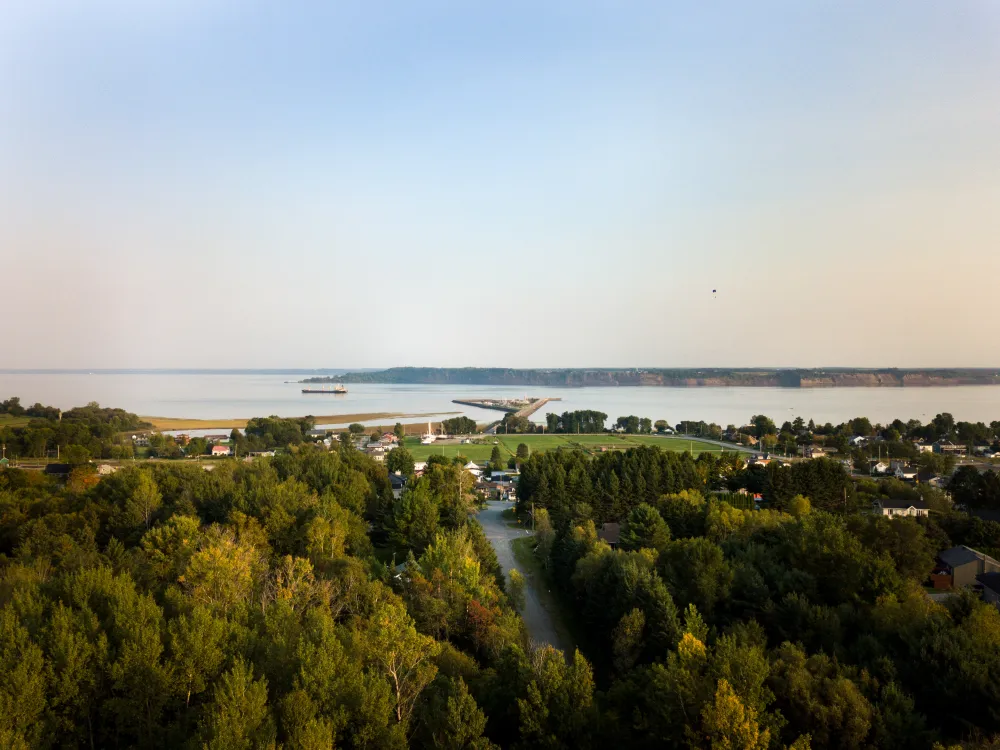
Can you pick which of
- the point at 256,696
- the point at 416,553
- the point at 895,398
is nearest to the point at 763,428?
the point at 416,553

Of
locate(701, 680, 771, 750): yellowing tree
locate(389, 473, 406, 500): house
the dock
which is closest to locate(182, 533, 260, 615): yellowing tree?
locate(701, 680, 771, 750): yellowing tree

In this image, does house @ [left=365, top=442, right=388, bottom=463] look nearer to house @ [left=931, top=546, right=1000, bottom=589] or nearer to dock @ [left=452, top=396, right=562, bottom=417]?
house @ [left=931, top=546, right=1000, bottom=589]

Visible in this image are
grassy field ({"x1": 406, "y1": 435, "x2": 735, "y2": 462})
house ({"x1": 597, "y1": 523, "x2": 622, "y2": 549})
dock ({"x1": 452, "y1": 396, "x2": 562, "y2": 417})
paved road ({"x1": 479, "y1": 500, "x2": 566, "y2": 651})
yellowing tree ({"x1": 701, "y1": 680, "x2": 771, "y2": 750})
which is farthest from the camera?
dock ({"x1": 452, "y1": 396, "x2": 562, "y2": 417})

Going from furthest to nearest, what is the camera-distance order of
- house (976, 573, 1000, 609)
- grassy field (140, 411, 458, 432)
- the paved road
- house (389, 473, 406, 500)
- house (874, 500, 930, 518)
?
grassy field (140, 411, 458, 432) < house (389, 473, 406, 500) < house (874, 500, 930, 518) < house (976, 573, 1000, 609) < the paved road

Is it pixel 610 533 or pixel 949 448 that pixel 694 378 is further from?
pixel 610 533

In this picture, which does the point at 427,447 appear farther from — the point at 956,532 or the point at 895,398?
the point at 895,398
